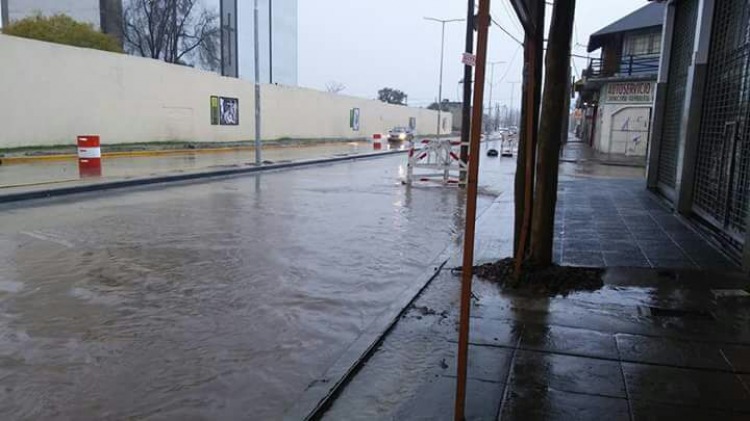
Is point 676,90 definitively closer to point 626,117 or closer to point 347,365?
point 347,365

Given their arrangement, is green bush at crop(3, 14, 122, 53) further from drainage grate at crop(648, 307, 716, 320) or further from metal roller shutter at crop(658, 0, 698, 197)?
drainage grate at crop(648, 307, 716, 320)

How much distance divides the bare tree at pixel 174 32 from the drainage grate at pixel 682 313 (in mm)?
44620

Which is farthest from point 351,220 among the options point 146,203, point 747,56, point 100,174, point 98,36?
point 98,36

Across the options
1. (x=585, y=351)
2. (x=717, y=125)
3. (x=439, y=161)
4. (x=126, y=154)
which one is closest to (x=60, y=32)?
(x=126, y=154)

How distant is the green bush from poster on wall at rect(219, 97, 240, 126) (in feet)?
24.1

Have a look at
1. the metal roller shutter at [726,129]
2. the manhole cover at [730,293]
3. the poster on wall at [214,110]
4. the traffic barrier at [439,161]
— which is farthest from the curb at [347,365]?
the poster on wall at [214,110]

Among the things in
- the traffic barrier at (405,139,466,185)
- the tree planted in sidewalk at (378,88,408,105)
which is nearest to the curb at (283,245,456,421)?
the traffic barrier at (405,139,466,185)

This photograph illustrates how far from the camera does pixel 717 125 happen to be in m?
9.37

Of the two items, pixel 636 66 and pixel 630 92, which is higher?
pixel 636 66

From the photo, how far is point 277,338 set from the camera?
5.11m

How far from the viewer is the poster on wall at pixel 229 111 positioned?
3650 cm

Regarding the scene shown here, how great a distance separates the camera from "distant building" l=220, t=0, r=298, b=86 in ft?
165

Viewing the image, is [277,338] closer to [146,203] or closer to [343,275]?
[343,275]

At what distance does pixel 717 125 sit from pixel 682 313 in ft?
16.8
